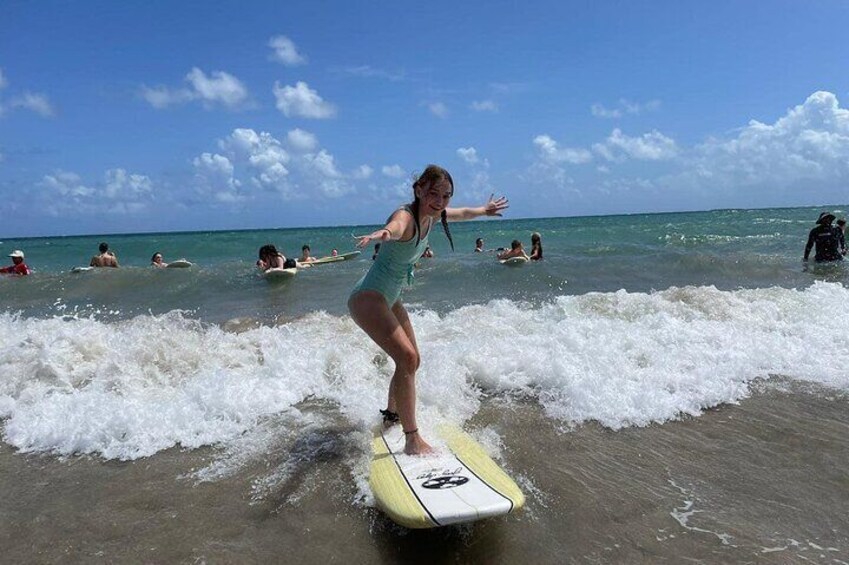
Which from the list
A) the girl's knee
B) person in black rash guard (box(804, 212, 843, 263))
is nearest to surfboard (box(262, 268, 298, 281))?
the girl's knee

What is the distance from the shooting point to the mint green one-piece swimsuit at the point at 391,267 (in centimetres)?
392

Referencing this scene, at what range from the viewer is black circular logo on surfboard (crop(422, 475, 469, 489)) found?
3260mm

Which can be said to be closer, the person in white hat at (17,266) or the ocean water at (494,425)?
the ocean water at (494,425)

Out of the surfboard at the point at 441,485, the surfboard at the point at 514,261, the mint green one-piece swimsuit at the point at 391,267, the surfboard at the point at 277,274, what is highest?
the mint green one-piece swimsuit at the point at 391,267

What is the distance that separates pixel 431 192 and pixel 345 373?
269 cm

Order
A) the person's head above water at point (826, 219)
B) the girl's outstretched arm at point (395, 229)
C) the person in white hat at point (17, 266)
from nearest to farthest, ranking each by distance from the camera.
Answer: the girl's outstretched arm at point (395, 229) < the person's head above water at point (826, 219) < the person in white hat at point (17, 266)

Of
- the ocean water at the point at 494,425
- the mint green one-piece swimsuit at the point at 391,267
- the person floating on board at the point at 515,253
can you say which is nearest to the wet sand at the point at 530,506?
the ocean water at the point at 494,425

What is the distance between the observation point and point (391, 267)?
3973 mm

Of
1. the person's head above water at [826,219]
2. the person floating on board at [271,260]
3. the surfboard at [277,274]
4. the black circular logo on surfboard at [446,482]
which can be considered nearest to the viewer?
the black circular logo on surfboard at [446,482]

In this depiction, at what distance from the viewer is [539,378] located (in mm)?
5582

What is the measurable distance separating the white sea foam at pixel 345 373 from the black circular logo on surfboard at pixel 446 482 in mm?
1160

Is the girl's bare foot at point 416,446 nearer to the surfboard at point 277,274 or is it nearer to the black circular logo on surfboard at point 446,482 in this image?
the black circular logo on surfboard at point 446,482

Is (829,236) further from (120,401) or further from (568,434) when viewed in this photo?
(120,401)

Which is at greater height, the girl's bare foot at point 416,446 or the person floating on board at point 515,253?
the person floating on board at point 515,253
